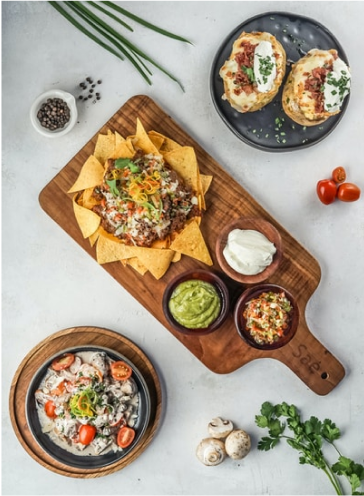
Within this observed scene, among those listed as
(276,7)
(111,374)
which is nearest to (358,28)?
(276,7)

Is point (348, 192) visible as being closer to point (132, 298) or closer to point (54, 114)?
point (132, 298)

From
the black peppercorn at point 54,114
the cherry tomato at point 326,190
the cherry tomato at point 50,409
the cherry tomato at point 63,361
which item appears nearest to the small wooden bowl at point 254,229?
the cherry tomato at point 326,190

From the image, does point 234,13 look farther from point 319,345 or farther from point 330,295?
point 319,345

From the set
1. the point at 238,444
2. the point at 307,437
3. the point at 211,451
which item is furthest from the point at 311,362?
the point at 211,451

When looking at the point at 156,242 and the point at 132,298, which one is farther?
the point at 132,298

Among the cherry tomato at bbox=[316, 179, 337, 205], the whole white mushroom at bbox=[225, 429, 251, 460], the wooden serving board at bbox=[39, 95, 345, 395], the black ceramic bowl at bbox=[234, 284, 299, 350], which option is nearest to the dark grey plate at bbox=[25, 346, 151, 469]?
the wooden serving board at bbox=[39, 95, 345, 395]

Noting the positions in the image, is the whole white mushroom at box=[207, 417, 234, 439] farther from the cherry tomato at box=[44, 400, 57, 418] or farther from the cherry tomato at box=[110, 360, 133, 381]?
the cherry tomato at box=[44, 400, 57, 418]
